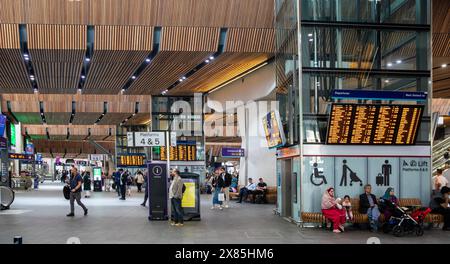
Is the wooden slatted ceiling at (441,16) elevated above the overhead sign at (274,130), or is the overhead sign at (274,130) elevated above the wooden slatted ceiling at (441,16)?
the wooden slatted ceiling at (441,16)

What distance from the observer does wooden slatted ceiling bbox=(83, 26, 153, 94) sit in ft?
53.0

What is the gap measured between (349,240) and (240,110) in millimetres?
15243

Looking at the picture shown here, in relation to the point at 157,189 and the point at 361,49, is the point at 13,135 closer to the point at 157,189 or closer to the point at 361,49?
the point at 157,189

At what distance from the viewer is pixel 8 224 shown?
43.5 ft

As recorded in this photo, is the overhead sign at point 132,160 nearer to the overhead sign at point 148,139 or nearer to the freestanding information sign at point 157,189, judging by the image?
the overhead sign at point 148,139

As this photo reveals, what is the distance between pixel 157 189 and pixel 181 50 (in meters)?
5.18

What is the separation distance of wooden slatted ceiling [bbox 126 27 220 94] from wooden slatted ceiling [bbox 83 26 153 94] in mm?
554

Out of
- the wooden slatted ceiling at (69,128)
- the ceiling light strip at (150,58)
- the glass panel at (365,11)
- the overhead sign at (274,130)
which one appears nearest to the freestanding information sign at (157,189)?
the overhead sign at (274,130)

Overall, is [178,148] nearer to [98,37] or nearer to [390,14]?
[98,37]

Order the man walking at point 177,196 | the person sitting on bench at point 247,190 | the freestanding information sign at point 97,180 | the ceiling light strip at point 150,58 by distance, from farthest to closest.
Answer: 1. the freestanding information sign at point 97,180
2. the person sitting on bench at point 247,190
3. the ceiling light strip at point 150,58
4. the man walking at point 177,196

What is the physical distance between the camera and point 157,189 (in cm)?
1411

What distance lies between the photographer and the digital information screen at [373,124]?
12312 mm

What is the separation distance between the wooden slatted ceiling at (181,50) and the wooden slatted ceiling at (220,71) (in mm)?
809

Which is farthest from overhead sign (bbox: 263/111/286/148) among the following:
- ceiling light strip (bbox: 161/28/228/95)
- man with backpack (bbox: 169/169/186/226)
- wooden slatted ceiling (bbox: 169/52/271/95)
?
wooden slatted ceiling (bbox: 169/52/271/95)
